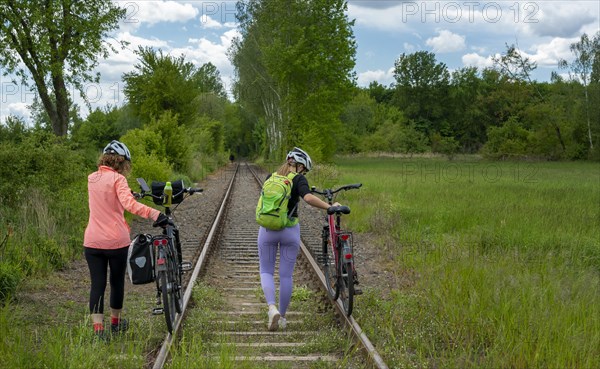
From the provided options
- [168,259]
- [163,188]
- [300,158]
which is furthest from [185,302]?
[300,158]

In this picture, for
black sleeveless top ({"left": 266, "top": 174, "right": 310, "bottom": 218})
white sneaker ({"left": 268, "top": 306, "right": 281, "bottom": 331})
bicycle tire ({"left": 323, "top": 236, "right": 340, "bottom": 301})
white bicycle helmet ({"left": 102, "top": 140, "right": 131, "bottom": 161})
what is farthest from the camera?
bicycle tire ({"left": 323, "top": 236, "right": 340, "bottom": 301})

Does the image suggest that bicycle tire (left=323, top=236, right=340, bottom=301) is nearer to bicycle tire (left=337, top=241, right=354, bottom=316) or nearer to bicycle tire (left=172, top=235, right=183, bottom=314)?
bicycle tire (left=337, top=241, right=354, bottom=316)

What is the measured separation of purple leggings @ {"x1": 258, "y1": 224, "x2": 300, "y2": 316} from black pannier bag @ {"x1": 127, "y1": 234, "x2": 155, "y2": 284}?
118cm

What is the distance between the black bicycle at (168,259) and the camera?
17.2 feet

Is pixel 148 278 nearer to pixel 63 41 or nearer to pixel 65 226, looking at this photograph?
pixel 65 226

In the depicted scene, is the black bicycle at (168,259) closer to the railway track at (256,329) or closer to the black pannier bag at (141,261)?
the black pannier bag at (141,261)

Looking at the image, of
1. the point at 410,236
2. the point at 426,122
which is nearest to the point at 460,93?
the point at 426,122

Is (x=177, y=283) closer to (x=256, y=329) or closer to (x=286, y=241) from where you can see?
(x=256, y=329)

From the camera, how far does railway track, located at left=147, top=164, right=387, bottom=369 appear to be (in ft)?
15.6

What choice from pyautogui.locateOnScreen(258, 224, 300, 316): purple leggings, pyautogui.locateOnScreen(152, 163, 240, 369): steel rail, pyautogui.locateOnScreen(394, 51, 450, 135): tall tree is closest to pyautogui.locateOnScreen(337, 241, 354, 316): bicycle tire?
pyautogui.locateOnScreen(258, 224, 300, 316): purple leggings

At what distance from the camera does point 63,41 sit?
30688mm

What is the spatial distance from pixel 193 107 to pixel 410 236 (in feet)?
96.1

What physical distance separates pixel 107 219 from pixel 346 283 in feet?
8.33

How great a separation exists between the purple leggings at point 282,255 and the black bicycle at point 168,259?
0.91 m
